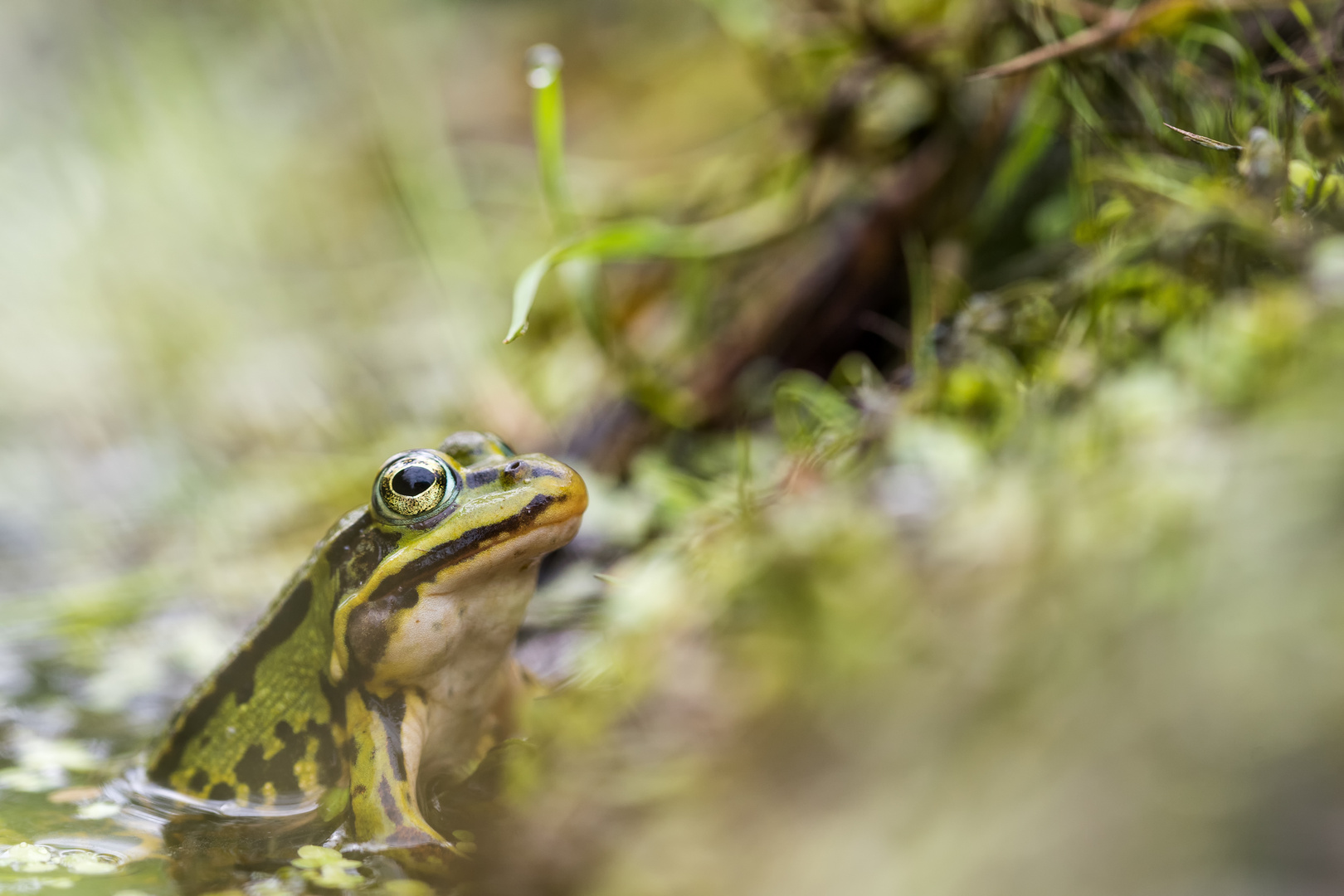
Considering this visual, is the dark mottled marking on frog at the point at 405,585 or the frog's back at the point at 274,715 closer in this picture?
the dark mottled marking on frog at the point at 405,585

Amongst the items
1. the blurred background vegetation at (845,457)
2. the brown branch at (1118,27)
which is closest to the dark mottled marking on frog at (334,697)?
the blurred background vegetation at (845,457)

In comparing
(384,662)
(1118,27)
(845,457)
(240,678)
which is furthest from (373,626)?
(1118,27)

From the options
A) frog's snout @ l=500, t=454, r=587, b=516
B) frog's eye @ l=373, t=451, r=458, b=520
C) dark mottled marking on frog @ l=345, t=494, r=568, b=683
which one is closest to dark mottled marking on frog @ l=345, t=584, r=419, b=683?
dark mottled marking on frog @ l=345, t=494, r=568, b=683

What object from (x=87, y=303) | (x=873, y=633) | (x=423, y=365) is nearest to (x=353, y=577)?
(x=873, y=633)

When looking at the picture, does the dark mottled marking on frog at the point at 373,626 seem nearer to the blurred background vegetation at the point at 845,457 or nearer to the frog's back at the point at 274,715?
the frog's back at the point at 274,715

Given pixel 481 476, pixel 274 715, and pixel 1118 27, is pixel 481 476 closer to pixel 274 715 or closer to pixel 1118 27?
pixel 274 715

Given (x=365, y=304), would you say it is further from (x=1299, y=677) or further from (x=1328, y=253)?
(x=1299, y=677)

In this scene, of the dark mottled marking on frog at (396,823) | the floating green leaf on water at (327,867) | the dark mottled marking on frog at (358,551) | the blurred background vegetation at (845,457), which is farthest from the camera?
the dark mottled marking on frog at (358,551)
